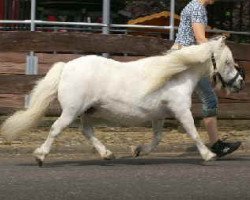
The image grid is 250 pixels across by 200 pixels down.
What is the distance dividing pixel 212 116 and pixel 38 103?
6.95 ft

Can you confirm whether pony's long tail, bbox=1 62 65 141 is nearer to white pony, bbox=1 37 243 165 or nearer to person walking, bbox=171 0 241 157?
white pony, bbox=1 37 243 165

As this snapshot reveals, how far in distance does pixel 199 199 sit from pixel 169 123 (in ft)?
15.5

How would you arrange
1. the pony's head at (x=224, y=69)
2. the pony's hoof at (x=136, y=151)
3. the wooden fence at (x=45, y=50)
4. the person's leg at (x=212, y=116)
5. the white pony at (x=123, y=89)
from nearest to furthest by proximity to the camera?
the white pony at (x=123, y=89) → the pony's head at (x=224, y=69) → the pony's hoof at (x=136, y=151) → the person's leg at (x=212, y=116) → the wooden fence at (x=45, y=50)

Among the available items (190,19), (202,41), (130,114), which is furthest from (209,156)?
(190,19)

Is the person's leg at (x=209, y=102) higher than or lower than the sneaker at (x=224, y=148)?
higher

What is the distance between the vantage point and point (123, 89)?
26.8 feet

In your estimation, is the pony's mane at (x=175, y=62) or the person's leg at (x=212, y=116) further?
the person's leg at (x=212, y=116)

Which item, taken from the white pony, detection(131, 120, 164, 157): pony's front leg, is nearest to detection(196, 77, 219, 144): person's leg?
the white pony

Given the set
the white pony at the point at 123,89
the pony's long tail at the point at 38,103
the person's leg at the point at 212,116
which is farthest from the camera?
the person's leg at the point at 212,116

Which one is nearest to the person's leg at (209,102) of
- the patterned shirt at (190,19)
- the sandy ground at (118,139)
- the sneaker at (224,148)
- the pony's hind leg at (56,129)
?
the sneaker at (224,148)

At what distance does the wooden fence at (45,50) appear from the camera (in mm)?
10914

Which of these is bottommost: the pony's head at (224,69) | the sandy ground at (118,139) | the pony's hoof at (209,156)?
the sandy ground at (118,139)

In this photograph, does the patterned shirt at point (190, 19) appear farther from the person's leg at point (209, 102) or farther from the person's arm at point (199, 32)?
the person's leg at point (209, 102)

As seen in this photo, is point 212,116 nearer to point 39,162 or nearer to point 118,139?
point 118,139
